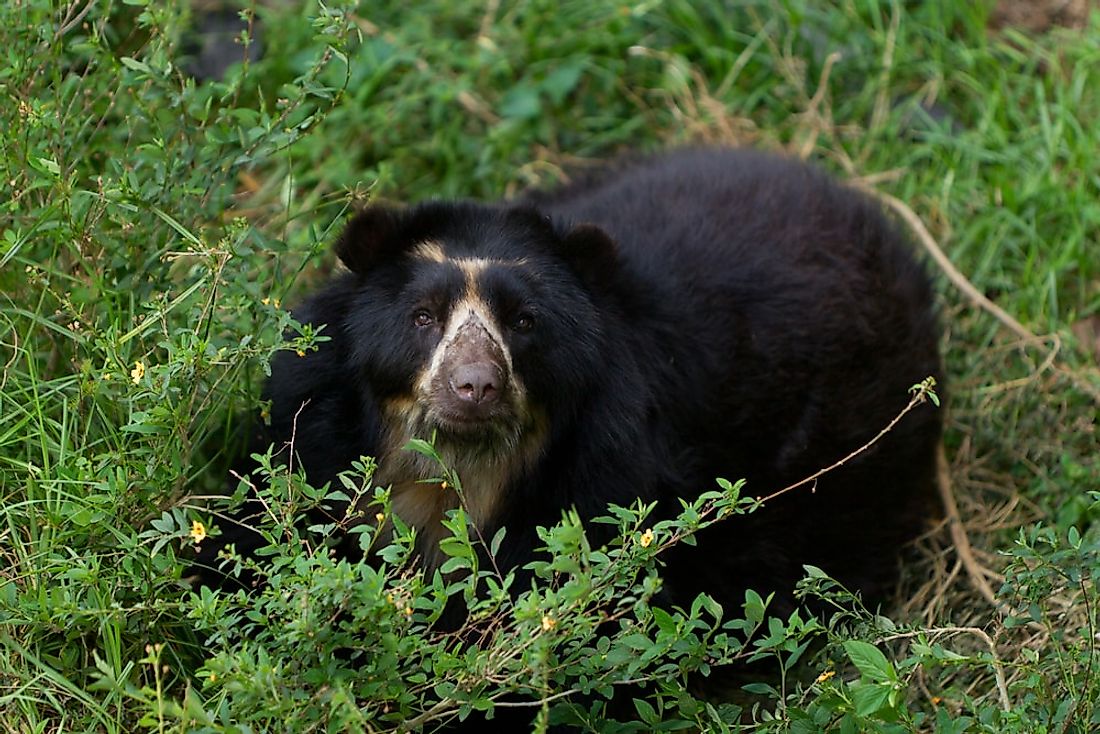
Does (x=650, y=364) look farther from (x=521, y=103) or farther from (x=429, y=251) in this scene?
(x=521, y=103)

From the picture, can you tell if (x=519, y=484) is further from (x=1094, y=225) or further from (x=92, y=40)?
(x=1094, y=225)

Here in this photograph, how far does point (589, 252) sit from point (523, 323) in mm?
355

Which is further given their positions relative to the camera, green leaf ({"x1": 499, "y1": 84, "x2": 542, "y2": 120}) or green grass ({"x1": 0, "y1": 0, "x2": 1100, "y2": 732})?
green leaf ({"x1": 499, "y1": 84, "x2": 542, "y2": 120})

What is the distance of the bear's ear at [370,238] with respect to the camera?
14.9 ft

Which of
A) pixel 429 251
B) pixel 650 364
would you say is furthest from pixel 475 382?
pixel 650 364

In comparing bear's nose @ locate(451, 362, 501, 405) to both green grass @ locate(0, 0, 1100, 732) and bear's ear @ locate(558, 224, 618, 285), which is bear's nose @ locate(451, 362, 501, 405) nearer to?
green grass @ locate(0, 0, 1100, 732)

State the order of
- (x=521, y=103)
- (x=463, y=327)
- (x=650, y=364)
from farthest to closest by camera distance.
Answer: (x=521, y=103), (x=650, y=364), (x=463, y=327)

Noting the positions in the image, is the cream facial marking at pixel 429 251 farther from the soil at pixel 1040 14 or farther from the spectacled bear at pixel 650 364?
the soil at pixel 1040 14

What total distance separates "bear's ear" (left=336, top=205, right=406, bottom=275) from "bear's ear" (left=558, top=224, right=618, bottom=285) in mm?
489

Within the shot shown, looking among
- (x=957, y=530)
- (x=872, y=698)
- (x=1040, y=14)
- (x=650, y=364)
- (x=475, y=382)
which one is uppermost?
(x=1040, y=14)

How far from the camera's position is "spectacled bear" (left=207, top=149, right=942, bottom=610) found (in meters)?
4.44

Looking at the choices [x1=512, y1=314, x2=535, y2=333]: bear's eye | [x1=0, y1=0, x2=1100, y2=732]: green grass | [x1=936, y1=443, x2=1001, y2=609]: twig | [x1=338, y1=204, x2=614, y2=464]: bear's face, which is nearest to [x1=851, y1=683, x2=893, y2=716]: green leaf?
[x1=0, y1=0, x2=1100, y2=732]: green grass

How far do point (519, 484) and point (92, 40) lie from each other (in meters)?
1.82

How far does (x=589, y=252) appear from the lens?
4637mm
